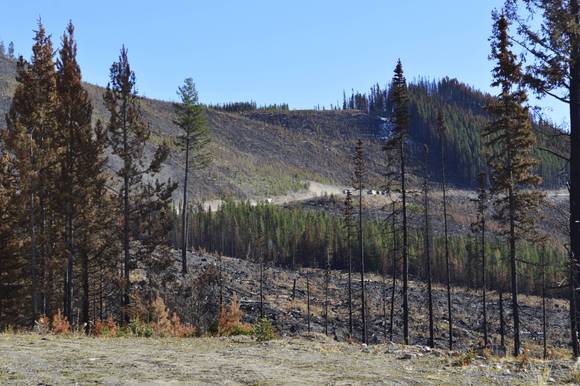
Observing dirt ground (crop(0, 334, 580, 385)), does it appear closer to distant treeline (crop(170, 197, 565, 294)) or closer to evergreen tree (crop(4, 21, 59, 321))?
evergreen tree (crop(4, 21, 59, 321))

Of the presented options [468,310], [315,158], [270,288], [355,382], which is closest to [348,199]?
[270,288]

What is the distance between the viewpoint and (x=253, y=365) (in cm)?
930

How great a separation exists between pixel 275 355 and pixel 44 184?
1841cm

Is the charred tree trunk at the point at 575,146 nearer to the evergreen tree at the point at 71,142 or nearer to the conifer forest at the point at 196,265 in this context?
the conifer forest at the point at 196,265

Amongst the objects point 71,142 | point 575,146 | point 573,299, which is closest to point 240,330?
point 573,299

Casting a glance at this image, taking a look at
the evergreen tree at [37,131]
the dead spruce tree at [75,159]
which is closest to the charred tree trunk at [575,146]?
the dead spruce tree at [75,159]

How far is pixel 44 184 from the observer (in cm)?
2491

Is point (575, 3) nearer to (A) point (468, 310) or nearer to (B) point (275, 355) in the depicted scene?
(B) point (275, 355)

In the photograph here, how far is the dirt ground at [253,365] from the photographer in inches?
311

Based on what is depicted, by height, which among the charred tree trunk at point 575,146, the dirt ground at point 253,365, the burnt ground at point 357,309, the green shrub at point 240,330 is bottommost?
the burnt ground at point 357,309

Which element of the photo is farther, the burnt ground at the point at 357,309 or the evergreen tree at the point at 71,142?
the burnt ground at the point at 357,309

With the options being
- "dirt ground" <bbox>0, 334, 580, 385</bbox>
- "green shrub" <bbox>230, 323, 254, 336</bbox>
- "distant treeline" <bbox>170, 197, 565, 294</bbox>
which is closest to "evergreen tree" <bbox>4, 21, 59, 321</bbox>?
"green shrub" <bbox>230, 323, 254, 336</bbox>

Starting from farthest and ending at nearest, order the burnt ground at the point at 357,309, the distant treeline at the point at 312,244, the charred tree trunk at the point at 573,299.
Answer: the distant treeline at the point at 312,244
the burnt ground at the point at 357,309
the charred tree trunk at the point at 573,299

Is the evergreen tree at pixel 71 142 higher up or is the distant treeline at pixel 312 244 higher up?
the evergreen tree at pixel 71 142
